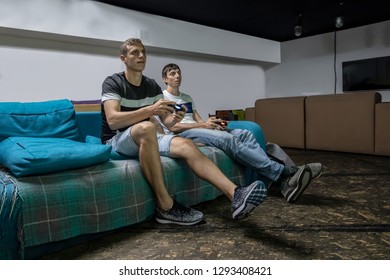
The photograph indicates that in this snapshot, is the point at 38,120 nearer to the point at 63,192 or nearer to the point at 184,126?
the point at 63,192

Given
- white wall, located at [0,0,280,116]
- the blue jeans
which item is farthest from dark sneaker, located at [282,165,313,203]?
white wall, located at [0,0,280,116]

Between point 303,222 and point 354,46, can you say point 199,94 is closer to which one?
point 354,46

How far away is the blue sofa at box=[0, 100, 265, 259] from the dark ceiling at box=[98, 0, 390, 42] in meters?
2.24

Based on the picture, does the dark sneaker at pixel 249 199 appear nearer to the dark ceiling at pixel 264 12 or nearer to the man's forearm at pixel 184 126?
the man's forearm at pixel 184 126

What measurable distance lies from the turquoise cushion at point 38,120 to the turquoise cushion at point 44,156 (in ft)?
0.66

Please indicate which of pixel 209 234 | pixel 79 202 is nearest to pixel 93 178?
pixel 79 202

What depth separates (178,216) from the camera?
1.42 metres

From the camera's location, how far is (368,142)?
10.6ft

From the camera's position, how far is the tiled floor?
44.9 inches

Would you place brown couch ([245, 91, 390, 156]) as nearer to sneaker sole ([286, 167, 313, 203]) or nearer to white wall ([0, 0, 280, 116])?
white wall ([0, 0, 280, 116])

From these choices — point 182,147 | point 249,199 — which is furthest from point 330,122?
point 249,199


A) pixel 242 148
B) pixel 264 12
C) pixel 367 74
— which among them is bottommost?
pixel 242 148

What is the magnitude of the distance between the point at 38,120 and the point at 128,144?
21.3 inches

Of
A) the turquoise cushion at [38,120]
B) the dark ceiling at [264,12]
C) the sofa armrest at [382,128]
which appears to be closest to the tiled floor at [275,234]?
the turquoise cushion at [38,120]
